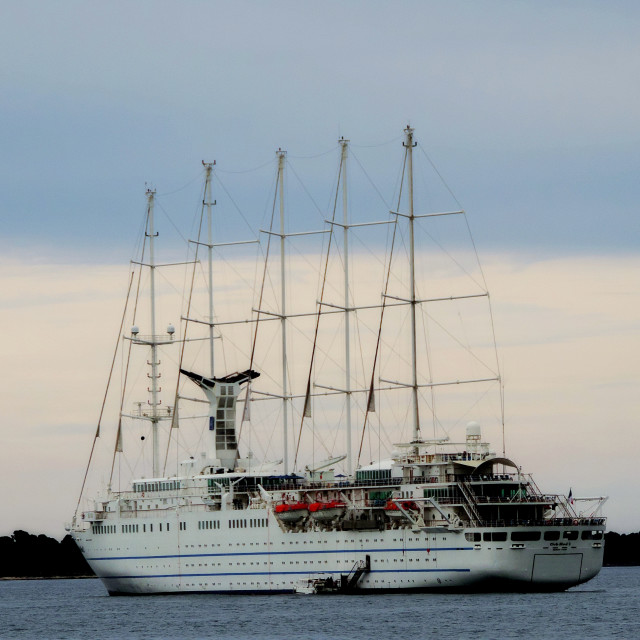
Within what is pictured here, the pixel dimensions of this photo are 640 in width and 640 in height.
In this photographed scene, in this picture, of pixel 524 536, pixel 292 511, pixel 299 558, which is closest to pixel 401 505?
pixel 524 536

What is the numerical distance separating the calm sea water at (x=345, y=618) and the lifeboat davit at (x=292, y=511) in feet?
16.0

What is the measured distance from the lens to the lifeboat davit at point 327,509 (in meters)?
91.8

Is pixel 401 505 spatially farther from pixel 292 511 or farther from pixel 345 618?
pixel 345 618

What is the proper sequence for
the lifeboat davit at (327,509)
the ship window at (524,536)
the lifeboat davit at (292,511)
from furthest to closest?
the lifeboat davit at (292,511), the lifeboat davit at (327,509), the ship window at (524,536)

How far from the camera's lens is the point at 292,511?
9306 cm

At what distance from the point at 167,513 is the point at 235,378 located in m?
9.85

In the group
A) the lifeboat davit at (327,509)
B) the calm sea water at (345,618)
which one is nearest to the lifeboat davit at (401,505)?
the lifeboat davit at (327,509)

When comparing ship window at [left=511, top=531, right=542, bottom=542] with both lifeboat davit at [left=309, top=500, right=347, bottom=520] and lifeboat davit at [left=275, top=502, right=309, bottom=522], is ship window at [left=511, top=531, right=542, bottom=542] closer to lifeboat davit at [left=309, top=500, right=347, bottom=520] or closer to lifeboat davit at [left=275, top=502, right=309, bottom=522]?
lifeboat davit at [left=309, top=500, right=347, bottom=520]

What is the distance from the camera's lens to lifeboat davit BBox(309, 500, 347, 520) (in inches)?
3615

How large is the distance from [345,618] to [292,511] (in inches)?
606

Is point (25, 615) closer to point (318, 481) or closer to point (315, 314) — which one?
point (318, 481)

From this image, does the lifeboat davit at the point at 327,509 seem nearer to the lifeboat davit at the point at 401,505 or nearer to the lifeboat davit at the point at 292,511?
the lifeboat davit at the point at 292,511

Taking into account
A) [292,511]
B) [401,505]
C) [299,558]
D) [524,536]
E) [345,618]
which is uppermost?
[401,505]

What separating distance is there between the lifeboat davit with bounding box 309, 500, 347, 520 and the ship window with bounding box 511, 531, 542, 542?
36.0 ft
